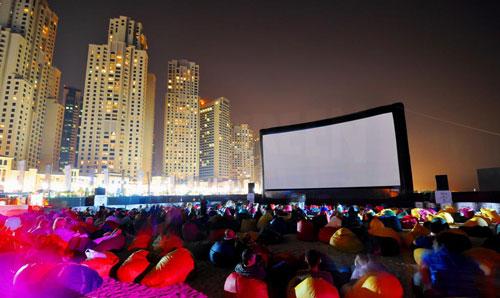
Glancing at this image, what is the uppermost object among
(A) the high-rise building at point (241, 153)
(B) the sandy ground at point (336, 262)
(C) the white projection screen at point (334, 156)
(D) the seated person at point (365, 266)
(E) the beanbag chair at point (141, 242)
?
(A) the high-rise building at point (241, 153)

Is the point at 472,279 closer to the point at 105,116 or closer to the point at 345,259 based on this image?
the point at 345,259

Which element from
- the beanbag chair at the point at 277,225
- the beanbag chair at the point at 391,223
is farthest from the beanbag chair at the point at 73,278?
the beanbag chair at the point at 391,223

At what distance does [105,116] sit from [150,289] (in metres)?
79.4

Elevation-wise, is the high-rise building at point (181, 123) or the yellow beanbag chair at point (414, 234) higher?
the high-rise building at point (181, 123)

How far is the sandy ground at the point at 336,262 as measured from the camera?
416cm

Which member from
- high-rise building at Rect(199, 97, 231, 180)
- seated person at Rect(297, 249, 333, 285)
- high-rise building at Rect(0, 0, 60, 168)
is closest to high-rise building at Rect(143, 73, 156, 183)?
high-rise building at Rect(199, 97, 231, 180)

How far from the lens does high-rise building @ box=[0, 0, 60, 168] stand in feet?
190

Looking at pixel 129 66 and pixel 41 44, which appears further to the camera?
pixel 129 66

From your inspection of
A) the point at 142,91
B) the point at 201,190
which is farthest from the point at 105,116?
the point at 201,190

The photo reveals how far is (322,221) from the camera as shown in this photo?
819 cm

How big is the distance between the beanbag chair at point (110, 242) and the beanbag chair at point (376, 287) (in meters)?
5.51

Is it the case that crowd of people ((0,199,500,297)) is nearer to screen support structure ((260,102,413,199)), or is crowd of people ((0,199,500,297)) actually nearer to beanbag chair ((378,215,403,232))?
beanbag chair ((378,215,403,232))

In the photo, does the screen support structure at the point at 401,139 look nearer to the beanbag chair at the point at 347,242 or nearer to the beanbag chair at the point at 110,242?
the beanbag chair at the point at 347,242

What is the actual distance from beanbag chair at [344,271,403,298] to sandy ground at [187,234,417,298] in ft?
2.65
